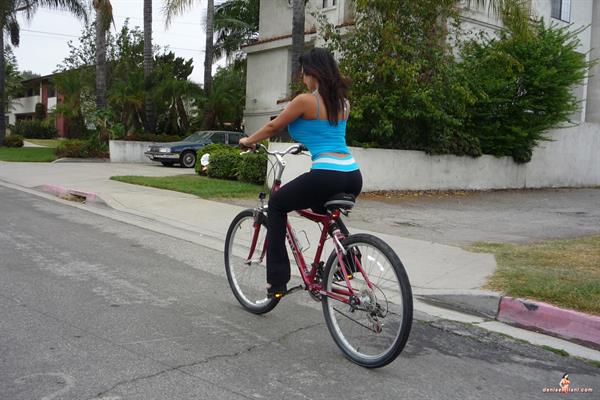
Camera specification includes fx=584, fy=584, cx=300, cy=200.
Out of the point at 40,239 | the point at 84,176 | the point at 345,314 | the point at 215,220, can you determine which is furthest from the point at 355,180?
the point at 84,176

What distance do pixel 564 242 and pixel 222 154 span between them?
31.9 ft

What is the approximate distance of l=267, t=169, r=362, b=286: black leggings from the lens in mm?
4059

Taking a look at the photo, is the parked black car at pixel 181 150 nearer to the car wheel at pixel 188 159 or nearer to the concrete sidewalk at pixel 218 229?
the car wheel at pixel 188 159

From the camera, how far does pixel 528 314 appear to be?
5.06 metres

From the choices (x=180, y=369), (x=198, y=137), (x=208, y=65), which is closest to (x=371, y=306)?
(x=180, y=369)

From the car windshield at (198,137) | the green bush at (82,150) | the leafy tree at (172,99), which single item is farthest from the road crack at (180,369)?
the leafy tree at (172,99)

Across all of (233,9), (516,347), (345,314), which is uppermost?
(233,9)

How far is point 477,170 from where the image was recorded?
17.3 metres

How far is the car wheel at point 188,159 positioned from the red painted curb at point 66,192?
24.9 feet

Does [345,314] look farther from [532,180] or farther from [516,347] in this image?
[532,180]

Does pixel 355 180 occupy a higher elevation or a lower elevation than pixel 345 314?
higher

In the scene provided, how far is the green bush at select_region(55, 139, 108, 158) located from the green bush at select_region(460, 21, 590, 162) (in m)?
15.0

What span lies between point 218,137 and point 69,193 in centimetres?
984

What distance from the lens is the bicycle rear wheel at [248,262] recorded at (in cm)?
496
